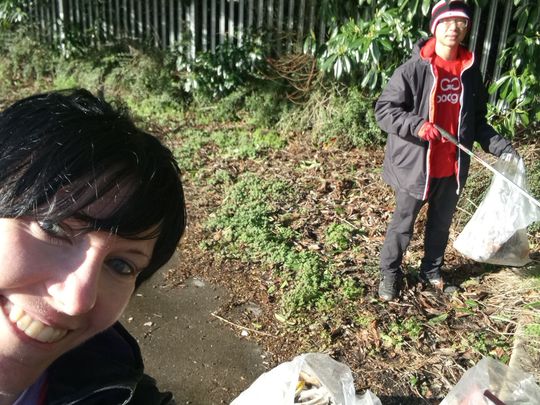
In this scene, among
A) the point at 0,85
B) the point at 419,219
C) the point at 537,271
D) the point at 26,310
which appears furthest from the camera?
the point at 0,85

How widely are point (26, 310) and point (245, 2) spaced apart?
632 cm

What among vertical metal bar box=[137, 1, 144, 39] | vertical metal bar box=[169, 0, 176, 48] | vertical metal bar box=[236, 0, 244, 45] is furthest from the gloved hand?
vertical metal bar box=[137, 1, 144, 39]

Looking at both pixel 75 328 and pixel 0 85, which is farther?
pixel 0 85

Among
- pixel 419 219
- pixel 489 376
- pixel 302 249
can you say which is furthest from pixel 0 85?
pixel 489 376

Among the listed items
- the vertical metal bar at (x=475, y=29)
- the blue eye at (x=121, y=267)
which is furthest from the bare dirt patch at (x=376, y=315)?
the blue eye at (x=121, y=267)

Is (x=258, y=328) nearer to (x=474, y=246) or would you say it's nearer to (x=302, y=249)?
(x=302, y=249)

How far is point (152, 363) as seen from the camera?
3.23 meters

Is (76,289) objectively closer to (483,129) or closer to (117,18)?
(483,129)

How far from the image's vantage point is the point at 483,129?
351cm

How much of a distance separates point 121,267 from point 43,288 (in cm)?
15

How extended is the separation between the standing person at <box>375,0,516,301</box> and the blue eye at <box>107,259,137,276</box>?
2452mm

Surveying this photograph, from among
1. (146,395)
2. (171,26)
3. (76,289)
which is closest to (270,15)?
(171,26)

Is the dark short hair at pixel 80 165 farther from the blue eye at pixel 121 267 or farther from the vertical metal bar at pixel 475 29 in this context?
the vertical metal bar at pixel 475 29

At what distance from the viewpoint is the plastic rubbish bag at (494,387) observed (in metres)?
2.09
